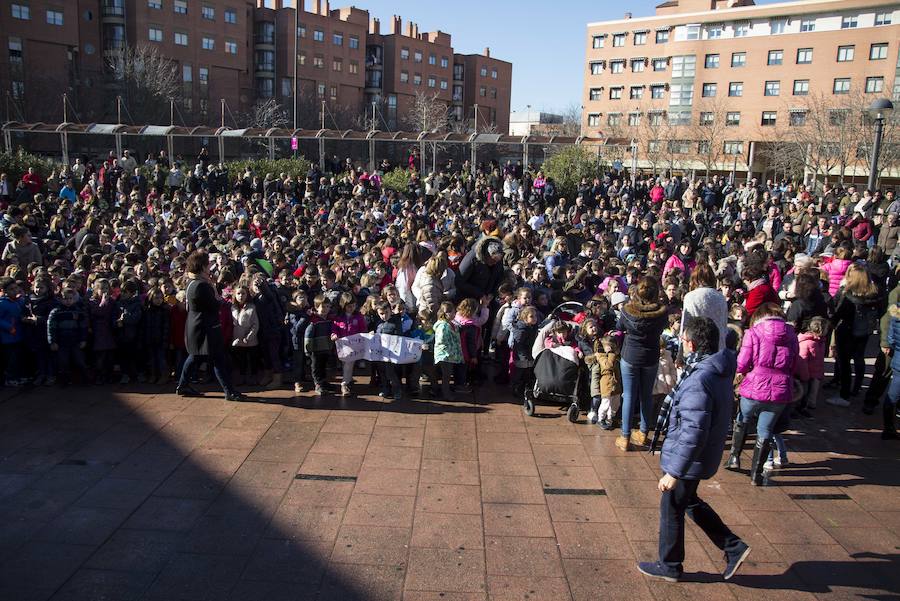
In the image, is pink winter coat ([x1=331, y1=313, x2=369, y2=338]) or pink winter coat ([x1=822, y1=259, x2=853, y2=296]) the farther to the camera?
pink winter coat ([x1=822, y1=259, x2=853, y2=296])

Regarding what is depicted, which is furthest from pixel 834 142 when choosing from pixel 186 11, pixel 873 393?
pixel 186 11

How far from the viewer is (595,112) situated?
6894cm

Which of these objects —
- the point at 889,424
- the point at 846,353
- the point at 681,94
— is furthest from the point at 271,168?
the point at 681,94

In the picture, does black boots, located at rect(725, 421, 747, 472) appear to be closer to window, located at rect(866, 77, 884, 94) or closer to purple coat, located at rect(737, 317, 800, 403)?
purple coat, located at rect(737, 317, 800, 403)

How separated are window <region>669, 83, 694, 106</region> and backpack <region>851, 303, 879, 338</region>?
191 feet

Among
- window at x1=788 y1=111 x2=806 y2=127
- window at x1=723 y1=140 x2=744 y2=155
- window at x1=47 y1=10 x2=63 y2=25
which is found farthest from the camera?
window at x1=723 y1=140 x2=744 y2=155

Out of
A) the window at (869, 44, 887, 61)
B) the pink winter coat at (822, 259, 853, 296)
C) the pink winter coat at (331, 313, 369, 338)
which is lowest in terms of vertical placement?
the pink winter coat at (331, 313, 369, 338)

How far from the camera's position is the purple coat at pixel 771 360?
5.76 m

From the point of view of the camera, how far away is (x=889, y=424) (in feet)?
23.1

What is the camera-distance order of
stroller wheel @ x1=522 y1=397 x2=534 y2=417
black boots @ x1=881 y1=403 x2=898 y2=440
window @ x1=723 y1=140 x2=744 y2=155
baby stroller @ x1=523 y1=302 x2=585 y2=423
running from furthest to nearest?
window @ x1=723 y1=140 x2=744 y2=155 → stroller wheel @ x1=522 y1=397 x2=534 y2=417 → baby stroller @ x1=523 y1=302 x2=585 y2=423 → black boots @ x1=881 y1=403 x2=898 y2=440

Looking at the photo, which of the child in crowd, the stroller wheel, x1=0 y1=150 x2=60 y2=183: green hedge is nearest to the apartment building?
x1=0 y1=150 x2=60 y2=183: green hedge

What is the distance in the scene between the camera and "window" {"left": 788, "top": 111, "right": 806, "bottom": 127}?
51.1m

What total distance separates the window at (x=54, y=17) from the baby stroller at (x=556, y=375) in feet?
184

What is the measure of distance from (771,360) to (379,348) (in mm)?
4201
